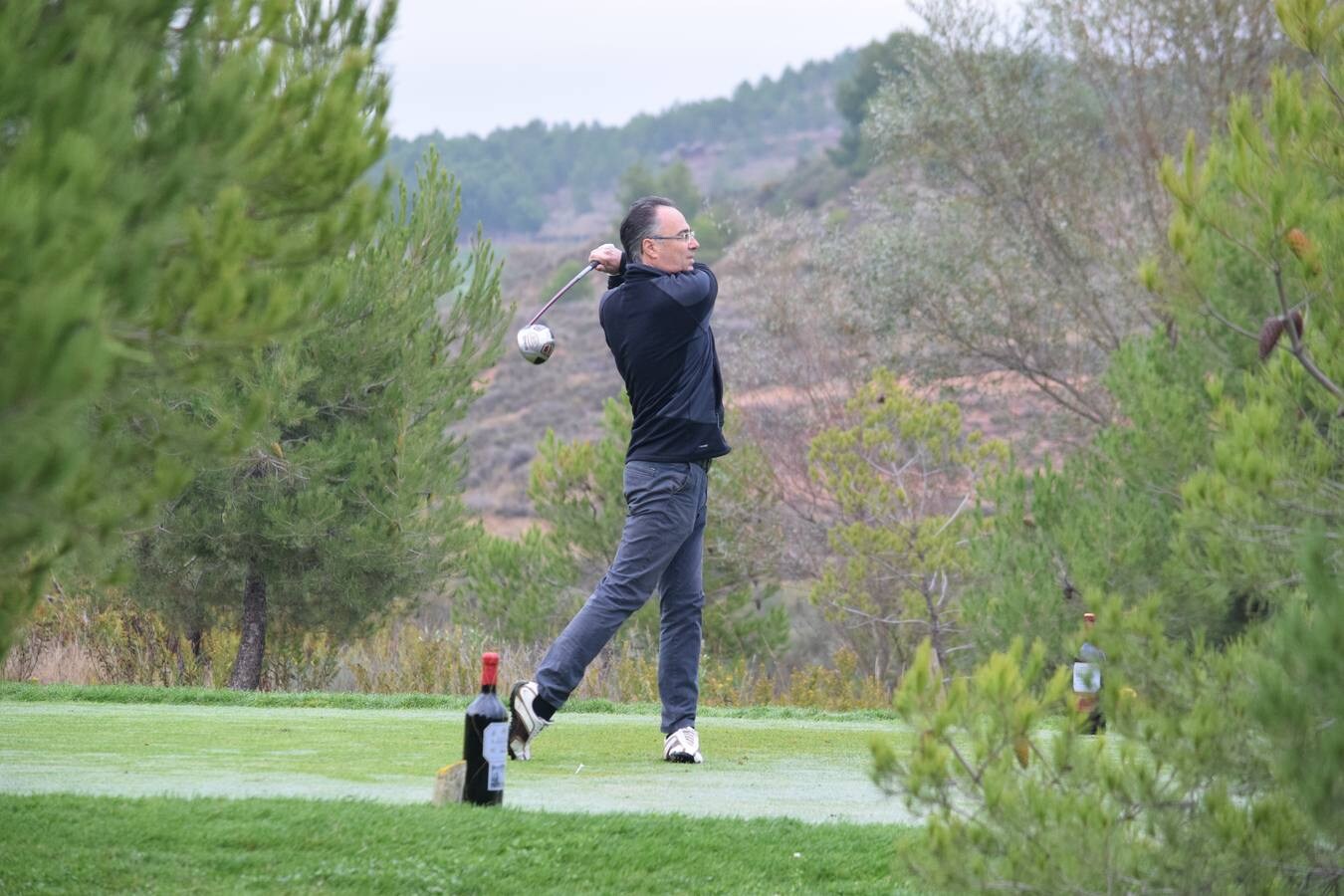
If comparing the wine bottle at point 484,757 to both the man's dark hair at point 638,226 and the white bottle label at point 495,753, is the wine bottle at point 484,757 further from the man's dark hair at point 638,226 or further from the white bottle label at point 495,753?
the man's dark hair at point 638,226

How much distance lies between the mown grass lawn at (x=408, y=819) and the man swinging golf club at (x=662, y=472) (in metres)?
0.27

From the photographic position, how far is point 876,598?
1928 cm

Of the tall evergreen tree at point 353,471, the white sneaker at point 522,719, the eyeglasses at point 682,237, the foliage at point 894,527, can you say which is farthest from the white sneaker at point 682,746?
Result: the foliage at point 894,527

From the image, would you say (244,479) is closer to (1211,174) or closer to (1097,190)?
(1211,174)

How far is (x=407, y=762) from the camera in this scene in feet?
18.8

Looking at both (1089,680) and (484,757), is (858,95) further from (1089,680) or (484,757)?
(1089,680)

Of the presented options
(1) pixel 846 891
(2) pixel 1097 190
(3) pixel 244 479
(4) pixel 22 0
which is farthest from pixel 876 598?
(4) pixel 22 0

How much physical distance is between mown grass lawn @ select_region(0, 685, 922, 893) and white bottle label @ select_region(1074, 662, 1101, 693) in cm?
52

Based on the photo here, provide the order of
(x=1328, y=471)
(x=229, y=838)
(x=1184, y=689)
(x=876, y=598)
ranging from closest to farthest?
1. (x=1184, y=689)
2. (x=1328, y=471)
3. (x=229, y=838)
4. (x=876, y=598)

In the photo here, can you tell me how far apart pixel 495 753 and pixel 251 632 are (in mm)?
9650

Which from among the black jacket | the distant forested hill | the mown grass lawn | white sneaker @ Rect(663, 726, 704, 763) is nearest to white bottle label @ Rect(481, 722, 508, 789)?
the mown grass lawn

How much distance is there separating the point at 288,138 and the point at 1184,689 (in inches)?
88.9

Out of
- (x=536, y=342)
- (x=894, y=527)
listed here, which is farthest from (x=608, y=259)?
(x=894, y=527)

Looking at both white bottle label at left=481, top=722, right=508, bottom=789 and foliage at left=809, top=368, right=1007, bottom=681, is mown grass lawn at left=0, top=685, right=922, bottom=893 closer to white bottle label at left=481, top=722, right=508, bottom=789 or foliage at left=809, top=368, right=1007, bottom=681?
white bottle label at left=481, top=722, right=508, bottom=789
